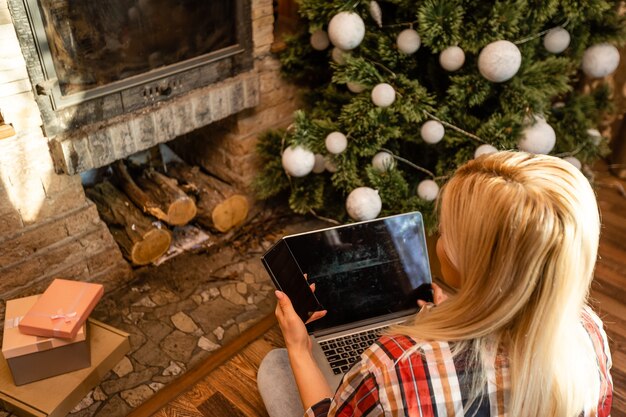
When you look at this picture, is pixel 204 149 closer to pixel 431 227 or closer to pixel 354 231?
pixel 431 227

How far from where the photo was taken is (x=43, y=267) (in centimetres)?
171

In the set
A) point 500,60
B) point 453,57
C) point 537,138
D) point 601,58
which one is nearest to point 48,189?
point 453,57

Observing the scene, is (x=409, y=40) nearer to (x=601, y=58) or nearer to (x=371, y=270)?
(x=601, y=58)

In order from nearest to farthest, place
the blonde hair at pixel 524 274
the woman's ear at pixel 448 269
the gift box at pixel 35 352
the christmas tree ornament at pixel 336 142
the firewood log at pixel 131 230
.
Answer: the blonde hair at pixel 524 274, the woman's ear at pixel 448 269, the gift box at pixel 35 352, the christmas tree ornament at pixel 336 142, the firewood log at pixel 131 230

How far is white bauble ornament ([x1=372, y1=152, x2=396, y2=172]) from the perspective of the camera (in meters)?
1.87

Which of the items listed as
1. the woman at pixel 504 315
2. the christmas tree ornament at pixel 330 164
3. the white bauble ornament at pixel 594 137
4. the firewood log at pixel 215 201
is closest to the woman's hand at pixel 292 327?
the woman at pixel 504 315

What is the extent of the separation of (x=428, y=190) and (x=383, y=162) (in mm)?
186

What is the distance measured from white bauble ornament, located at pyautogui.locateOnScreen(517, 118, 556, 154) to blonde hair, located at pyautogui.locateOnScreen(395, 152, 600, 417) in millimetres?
1014

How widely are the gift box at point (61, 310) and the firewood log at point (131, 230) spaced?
440 millimetres

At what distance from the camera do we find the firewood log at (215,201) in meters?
2.13

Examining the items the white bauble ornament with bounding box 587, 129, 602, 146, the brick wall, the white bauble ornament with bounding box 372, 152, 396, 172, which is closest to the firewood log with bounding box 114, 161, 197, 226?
the brick wall

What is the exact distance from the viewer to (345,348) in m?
1.27

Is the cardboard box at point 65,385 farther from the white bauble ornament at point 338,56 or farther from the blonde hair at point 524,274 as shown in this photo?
the white bauble ornament at point 338,56

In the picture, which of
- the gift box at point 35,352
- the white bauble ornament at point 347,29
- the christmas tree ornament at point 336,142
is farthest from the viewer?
the christmas tree ornament at point 336,142
